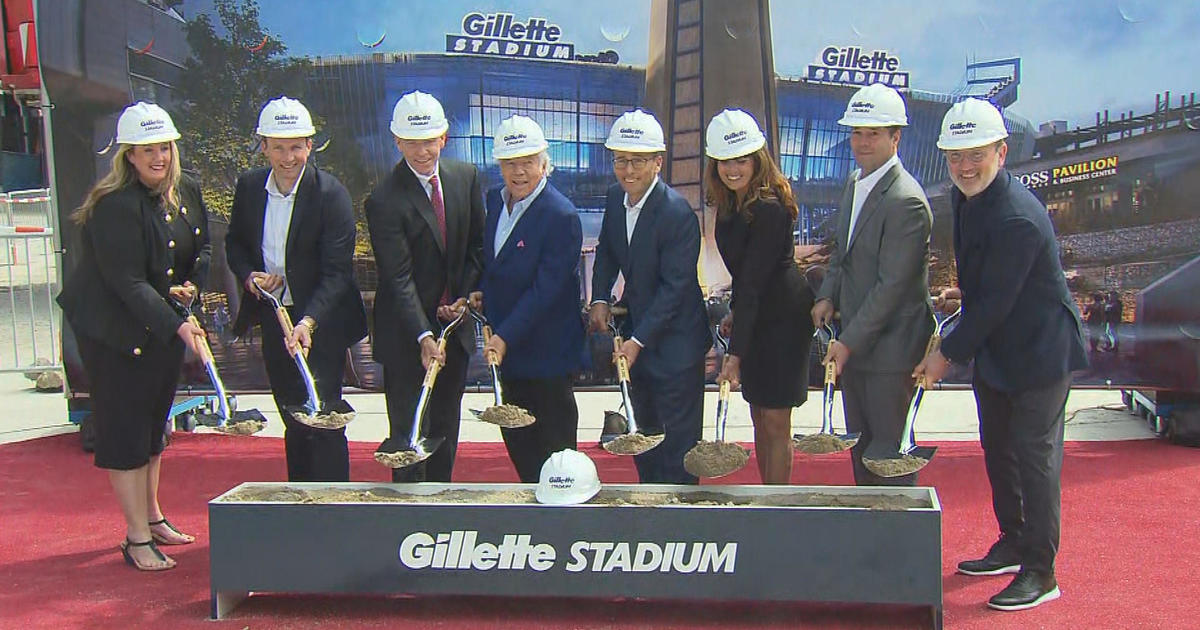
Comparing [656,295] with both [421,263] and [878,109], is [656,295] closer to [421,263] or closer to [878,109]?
[421,263]

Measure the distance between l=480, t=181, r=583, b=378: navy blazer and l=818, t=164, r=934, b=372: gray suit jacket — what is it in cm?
101

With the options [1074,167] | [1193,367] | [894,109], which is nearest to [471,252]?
[894,109]

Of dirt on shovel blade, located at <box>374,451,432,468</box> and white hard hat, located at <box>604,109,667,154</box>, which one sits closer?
dirt on shovel blade, located at <box>374,451,432,468</box>

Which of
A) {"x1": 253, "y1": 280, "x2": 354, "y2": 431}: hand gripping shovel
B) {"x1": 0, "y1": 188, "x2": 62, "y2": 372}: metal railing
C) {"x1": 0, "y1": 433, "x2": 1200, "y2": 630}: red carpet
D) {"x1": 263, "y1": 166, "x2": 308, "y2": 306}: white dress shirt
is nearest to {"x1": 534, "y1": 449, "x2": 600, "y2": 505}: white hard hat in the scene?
{"x1": 0, "y1": 433, "x2": 1200, "y2": 630}: red carpet

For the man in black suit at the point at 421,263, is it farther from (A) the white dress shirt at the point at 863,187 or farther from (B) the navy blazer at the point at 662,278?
(A) the white dress shirt at the point at 863,187

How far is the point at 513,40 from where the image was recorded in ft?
19.2

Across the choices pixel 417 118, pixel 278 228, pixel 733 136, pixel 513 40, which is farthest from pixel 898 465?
pixel 513 40

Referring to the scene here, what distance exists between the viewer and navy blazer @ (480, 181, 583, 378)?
3971 mm

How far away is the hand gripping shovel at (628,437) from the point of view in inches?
144

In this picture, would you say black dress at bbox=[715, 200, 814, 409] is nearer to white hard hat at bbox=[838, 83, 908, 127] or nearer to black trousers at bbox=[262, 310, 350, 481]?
white hard hat at bbox=[838, 83, 908, 127]

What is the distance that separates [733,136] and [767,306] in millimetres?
651

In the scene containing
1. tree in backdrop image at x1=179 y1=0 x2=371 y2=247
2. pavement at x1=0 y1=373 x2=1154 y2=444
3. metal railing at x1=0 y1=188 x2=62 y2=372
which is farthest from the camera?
metal railing at x1=0 y1=188 x2=62 y2=372

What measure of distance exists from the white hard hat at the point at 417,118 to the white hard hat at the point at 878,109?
4.96 ft

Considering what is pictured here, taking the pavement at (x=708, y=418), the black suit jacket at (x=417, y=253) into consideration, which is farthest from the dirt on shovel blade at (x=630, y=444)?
the pavement at (x=708, y=418)
